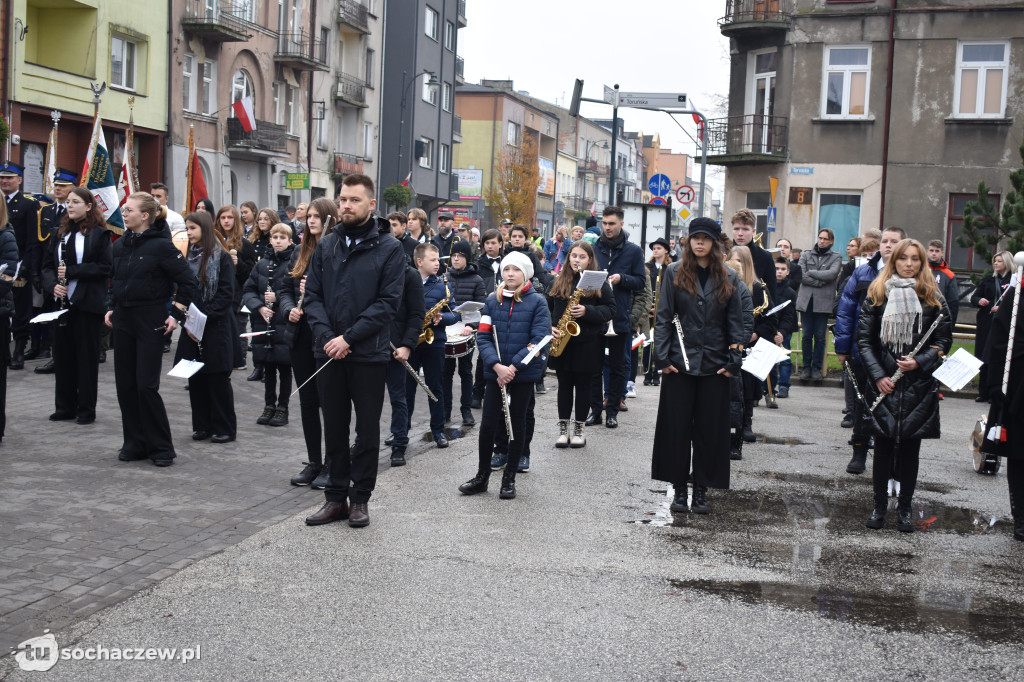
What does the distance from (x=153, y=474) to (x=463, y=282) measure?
4.17 m

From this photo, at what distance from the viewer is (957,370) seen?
7.57 metres

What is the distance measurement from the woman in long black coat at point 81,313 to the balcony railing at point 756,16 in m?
24.7

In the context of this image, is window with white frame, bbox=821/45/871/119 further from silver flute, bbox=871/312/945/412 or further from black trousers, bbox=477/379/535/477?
black trousers, bbox=477/379/535/477

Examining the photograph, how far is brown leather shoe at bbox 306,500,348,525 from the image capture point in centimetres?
696

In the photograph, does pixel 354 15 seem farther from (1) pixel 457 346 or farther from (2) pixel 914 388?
(2) pixel 914 388

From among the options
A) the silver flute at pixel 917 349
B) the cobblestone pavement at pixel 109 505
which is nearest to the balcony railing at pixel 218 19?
the cobblestone pavement at pixel 109 505

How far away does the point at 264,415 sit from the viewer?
1099 cm

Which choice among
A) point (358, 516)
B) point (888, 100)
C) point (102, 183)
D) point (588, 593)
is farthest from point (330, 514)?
point (888, 100)

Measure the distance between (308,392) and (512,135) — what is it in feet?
244

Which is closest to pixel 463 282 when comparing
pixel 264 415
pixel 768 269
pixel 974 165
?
pixel 264 415

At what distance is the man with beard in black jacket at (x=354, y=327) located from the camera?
692 cm

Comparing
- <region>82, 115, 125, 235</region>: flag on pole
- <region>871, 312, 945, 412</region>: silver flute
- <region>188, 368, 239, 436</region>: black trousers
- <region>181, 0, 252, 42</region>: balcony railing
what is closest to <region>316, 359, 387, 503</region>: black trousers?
<region>188, 368, 239, 436</region>: black trousers

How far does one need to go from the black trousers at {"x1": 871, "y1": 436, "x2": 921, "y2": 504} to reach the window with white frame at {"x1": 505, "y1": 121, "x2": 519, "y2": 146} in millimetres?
72475

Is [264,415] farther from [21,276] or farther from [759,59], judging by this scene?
[759,59]
